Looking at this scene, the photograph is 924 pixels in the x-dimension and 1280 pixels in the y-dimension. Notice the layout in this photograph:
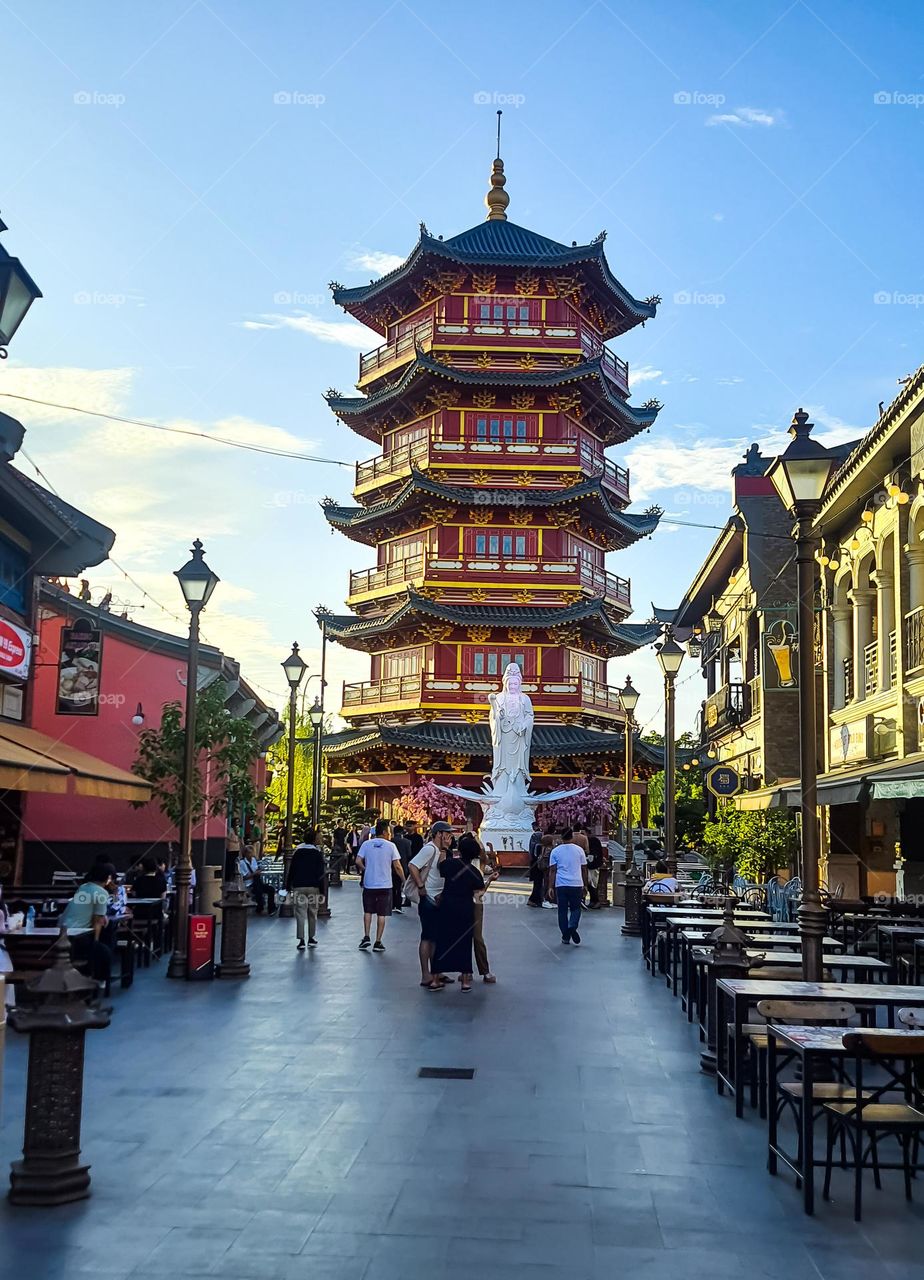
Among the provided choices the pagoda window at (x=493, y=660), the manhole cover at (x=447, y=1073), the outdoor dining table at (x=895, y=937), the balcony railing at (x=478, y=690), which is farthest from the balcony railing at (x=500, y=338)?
the manhole cover at (x=447, y=1073)

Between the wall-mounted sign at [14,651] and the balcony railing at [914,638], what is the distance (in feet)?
46.3

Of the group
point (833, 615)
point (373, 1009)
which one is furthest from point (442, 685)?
point (373, 1009)

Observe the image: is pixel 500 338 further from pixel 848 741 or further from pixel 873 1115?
pixel 873 1115

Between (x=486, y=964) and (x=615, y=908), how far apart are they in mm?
15076

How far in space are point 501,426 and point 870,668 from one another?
33186mm

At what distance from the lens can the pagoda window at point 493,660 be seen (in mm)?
53716

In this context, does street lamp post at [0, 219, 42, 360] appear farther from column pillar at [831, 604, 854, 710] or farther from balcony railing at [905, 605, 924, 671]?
column pillar at [831, 604, 854, 710]

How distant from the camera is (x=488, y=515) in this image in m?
54.1

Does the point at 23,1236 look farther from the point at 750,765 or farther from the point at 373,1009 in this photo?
the point at 750,765

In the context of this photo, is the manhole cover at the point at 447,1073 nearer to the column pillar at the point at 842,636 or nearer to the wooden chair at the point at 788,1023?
the wooden chair at the point at 788,1023

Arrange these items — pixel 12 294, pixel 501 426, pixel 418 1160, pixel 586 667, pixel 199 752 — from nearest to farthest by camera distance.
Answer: pixel 12 294
pixel 418 1160
pixel 199 752
pixel 501 426
pixel 586 667

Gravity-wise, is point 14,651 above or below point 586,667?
below

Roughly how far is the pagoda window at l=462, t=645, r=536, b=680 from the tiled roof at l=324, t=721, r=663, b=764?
2.40 m

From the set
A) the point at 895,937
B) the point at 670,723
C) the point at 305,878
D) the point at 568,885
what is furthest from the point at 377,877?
the point at 670,723
